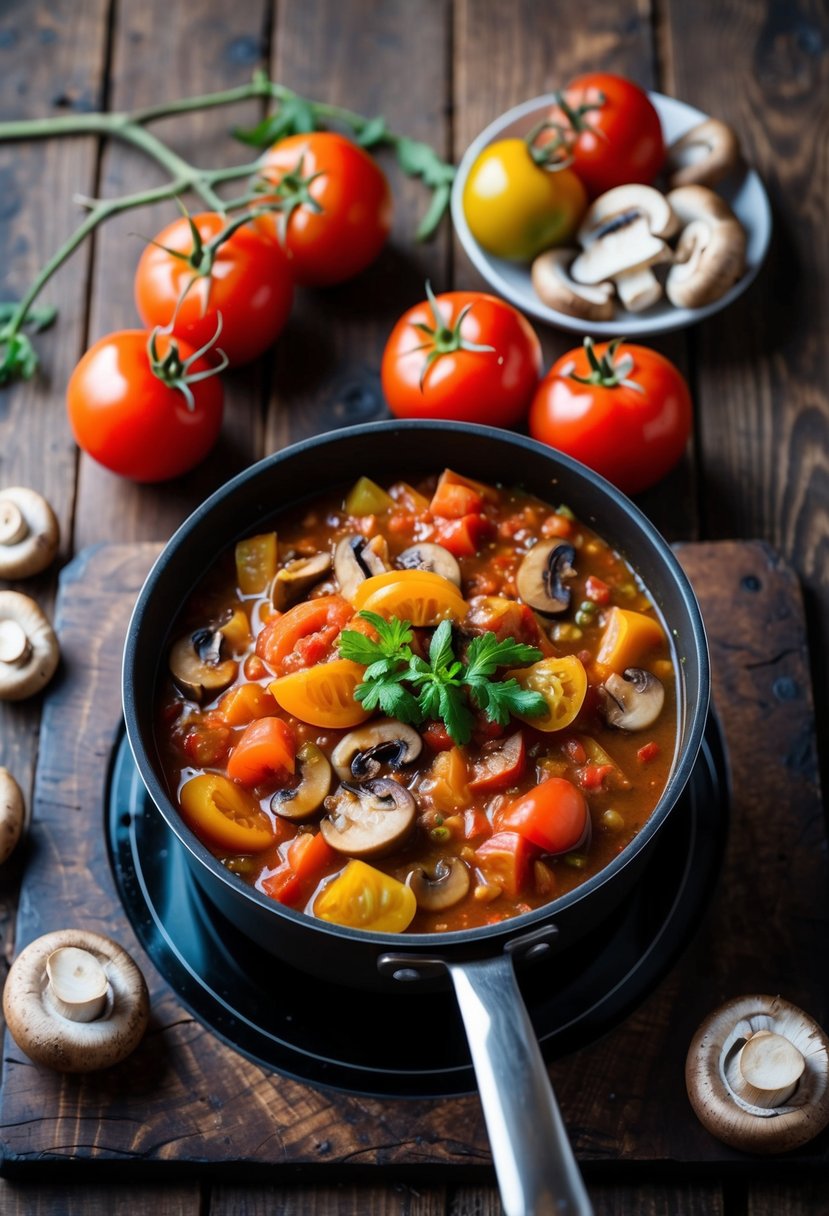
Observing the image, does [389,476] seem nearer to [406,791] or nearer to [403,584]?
[403,584]

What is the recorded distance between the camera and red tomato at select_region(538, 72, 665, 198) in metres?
3.47

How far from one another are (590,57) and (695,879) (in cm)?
254

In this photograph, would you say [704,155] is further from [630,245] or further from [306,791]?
[306,791]

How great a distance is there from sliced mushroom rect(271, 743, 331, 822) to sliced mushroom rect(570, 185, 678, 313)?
5.31ft

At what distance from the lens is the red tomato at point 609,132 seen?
3.47m

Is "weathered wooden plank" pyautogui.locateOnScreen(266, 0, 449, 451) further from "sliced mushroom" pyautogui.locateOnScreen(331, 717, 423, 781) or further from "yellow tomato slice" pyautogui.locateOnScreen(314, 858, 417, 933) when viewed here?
"yellow tomato slice" pyautogui.locateOnScreen(314, 858, 417, 933)

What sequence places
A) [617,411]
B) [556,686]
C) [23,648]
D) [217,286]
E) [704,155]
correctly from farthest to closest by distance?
[704,155] < [217,286] < [617,411] < [23,648] < [556,686]

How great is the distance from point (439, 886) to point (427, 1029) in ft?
1.33

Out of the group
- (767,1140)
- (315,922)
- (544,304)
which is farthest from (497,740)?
(544,304)

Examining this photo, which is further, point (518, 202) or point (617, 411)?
point (518, 202)

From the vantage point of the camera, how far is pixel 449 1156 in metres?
2.62

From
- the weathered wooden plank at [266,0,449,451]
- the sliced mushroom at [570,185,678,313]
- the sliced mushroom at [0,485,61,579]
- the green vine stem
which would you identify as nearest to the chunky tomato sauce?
the sliced mushroom at [0,485,61,579]

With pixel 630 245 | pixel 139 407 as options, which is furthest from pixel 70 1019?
pixel 630 245

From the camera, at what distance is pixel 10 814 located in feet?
9.48
